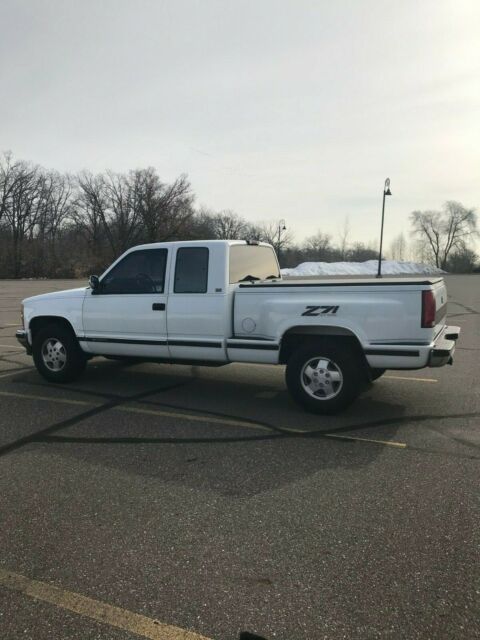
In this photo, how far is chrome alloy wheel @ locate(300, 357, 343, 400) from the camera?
5.42 metres

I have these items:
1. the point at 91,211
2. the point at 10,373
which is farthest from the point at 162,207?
the point at 10,373

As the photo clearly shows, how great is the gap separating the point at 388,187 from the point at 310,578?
33379 millimetres

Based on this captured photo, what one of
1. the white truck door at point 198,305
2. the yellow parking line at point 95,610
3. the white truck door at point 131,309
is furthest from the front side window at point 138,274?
the yellow parking line at point 95,610

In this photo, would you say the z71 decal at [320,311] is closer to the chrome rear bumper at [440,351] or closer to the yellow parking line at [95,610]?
the chrome rear bumper at [440,351]

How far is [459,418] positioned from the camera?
539 centimetres

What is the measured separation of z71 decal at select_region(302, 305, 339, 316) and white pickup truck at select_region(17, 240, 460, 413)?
11mm

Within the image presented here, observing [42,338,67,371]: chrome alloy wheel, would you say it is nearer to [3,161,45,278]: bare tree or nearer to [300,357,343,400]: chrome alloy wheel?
[300,357,343,400]: chrome alloy wheel

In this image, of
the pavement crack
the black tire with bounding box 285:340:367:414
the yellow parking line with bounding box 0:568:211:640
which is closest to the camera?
the yellow parking line with bounding box 0:568:211:640

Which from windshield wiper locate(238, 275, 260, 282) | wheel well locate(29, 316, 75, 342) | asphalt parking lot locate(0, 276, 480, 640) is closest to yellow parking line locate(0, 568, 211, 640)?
Result: asphalt parking lot locate(0, 276, 480, 640)

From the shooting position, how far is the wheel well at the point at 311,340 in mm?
5387

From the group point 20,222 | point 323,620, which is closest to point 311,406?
point 323,620

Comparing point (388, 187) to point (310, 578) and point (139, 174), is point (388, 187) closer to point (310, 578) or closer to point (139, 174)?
point (310, 578)

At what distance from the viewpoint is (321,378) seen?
215 inches

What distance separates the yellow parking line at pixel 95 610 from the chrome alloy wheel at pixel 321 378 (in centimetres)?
341
